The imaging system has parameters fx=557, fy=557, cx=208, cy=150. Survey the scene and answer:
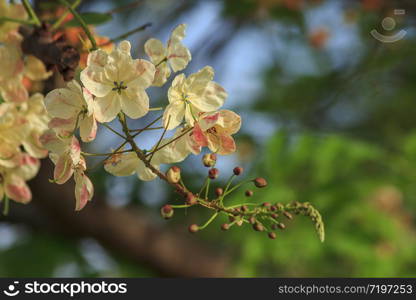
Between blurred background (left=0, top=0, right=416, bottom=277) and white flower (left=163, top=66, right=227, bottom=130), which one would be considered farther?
blurred background (left=0, top=0, right=416, bottom=277)

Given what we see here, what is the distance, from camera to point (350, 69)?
256 cm

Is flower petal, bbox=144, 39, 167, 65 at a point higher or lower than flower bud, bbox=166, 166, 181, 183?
higher

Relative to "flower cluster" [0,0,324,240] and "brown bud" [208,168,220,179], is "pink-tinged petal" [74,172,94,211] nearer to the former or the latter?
"flower cluster" [0,0,324,240]

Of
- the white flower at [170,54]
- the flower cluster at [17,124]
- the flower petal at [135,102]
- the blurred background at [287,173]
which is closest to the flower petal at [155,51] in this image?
the white flower at [170,54]

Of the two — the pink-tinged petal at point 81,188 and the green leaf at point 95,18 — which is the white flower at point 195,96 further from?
the green leaf at point 95,18

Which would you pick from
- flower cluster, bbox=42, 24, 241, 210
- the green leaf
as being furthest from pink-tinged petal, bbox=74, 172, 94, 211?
the green leaf

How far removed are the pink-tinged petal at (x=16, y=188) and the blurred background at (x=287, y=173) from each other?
0.83 metres

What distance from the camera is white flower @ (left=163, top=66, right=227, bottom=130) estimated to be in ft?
2.22

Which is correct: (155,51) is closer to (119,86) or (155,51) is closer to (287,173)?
(119,86)

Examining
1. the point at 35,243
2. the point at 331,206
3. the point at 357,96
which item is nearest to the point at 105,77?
the point at 331,206

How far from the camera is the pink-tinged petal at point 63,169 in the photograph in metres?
0.70

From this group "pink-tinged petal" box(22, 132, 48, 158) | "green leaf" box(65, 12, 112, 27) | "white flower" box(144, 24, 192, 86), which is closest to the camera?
"white flower" box(144, 24, 192, 86)

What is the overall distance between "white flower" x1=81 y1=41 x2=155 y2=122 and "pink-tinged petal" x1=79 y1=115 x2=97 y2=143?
2 cm

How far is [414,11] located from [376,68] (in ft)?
0.84
